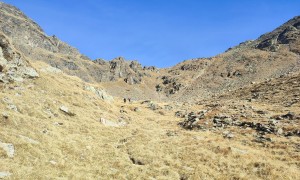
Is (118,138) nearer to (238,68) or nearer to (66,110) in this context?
(66,110)

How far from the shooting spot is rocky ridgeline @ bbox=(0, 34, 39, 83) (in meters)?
38.2

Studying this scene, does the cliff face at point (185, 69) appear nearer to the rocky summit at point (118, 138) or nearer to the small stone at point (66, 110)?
the rocky summit at point (118, 138)

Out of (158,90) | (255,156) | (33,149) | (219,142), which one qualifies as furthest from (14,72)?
(158,90)

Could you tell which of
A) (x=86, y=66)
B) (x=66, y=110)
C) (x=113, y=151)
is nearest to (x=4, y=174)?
(x=113, y=151)

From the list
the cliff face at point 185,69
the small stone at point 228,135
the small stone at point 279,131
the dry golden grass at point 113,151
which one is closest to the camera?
the dry golden grass at point 113,151

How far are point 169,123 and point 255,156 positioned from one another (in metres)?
24.5

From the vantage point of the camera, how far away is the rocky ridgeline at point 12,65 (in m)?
38.2

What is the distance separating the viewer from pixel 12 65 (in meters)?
40.4

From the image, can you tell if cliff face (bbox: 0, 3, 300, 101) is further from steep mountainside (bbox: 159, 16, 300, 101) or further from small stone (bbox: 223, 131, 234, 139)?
small stone (bbox: 223, 131, 234, 139)

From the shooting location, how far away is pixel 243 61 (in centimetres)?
15925

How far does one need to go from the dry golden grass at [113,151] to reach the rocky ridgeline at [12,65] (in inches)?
65.8

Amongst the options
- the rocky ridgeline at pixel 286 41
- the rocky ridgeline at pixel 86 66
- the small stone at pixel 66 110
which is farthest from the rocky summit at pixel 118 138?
the rocky ridgeline at pixel 86 66

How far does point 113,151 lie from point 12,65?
21.8 m

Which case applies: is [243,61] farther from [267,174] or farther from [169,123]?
[267,174]
